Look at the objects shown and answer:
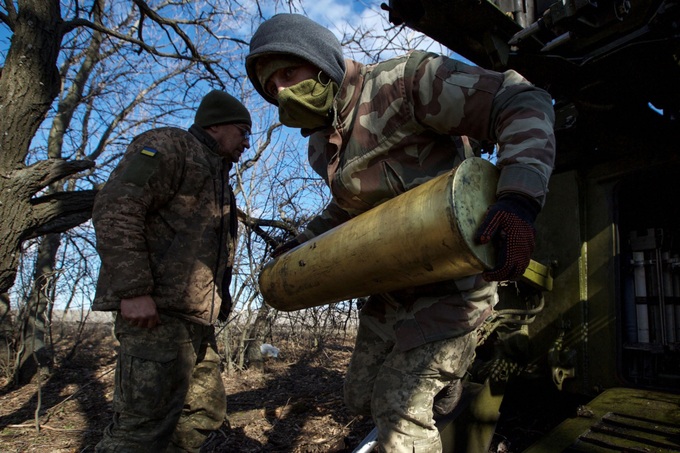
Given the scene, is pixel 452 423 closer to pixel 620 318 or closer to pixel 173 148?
pixel 620 318

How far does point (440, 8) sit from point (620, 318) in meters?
2.51

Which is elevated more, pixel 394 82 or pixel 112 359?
pixel 394 82

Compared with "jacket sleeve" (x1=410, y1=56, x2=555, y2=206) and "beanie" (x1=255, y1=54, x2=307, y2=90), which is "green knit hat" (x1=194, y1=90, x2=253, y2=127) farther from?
"jacket sleeve" (x1=410, y1=56, x2=555, y2=206)

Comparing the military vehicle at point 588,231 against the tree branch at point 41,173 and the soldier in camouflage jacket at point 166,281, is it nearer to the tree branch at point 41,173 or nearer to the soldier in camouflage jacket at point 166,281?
the soldier in camouflage jacket at point 166,281

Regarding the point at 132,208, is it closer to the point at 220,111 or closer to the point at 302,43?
the point at 220,111

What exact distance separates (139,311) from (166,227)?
1.66 feet

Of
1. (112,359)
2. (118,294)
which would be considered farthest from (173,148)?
(112,359)

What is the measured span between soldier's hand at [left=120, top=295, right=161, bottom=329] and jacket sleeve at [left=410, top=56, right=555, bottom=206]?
61.8 inches

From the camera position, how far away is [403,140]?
6.37 feet

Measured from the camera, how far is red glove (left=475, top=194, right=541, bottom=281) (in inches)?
53.9

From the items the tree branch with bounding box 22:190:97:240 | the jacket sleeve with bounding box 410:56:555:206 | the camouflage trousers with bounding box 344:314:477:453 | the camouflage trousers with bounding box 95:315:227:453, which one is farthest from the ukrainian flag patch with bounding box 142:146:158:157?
the tree branch with bounding box 22:190:97:240

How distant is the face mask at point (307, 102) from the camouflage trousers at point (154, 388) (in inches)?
50.6

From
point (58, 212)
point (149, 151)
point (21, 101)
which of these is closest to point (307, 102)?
point (149, 151)

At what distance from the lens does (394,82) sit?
191 cm
